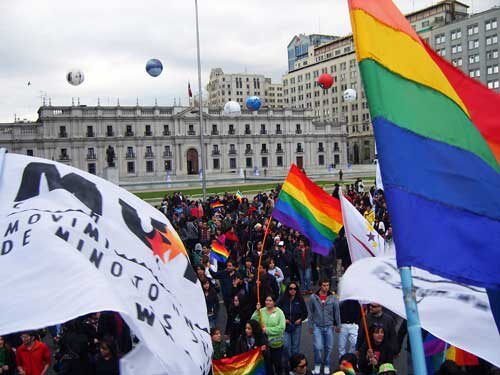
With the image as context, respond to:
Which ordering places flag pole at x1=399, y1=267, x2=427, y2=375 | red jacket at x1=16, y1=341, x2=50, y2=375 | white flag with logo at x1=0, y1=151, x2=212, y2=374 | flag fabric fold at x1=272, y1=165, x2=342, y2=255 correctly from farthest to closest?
flag fabric fold at x1=272, y1=165, x2=342, y2=255, red jacket at x1=16, y1=341, x2=50, y2=375, white flag with logo at x1=0, y1=151, x2=212, y2=374, flag pole at x1=399, y1=267, x2=427, y2=375

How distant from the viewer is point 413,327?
8.08ft

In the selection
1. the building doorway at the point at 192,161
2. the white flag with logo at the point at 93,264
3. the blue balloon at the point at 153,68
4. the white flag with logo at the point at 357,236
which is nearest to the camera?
the white flag with logo at the point at 93,264

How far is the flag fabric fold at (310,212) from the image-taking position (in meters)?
7.81

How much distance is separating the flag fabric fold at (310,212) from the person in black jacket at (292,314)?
3.82ft

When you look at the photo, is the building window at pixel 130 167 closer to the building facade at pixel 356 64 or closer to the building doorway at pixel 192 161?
the building doorway at pixel 192 161

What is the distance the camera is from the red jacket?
5215 millimetres

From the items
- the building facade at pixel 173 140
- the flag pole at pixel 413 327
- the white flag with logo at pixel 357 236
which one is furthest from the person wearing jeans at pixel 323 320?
the building facade at pixel 173 140

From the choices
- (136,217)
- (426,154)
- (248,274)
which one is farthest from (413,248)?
(248,274)

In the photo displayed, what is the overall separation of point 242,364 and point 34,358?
7.14 feet

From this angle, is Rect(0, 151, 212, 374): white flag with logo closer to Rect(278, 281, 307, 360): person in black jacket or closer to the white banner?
the white banner

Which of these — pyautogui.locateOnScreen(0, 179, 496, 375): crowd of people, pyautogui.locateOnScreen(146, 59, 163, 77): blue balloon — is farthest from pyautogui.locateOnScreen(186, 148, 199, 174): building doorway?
pyautogui.locateOnScreen(0, 179, 496, 375): crowd of people

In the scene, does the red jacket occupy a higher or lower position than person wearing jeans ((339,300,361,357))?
higher

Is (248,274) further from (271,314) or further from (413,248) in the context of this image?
(413,248)

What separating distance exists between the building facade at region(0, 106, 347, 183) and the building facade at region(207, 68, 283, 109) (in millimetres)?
49720
